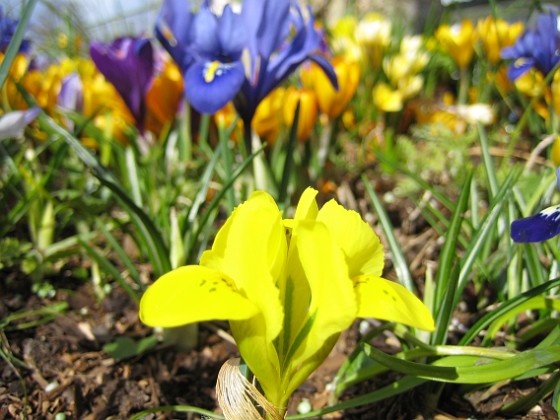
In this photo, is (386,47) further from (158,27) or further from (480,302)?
(480,302)

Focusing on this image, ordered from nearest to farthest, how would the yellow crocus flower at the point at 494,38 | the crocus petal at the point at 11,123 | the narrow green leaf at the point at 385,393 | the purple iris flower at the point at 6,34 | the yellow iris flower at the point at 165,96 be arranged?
the narrow green leaf at the point at 385,393 → the crocus petal at the point at 11,123 → the yellow iris flower at the point at 165,96 → the purple iris flower at the point at 6,34 → the yellow crocus flower at the point at 494,38

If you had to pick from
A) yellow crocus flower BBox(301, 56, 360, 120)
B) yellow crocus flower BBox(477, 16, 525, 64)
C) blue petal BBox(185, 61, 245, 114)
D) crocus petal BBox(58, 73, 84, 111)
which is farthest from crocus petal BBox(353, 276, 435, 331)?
yellow crocus flower BBox(477, 16, 525, 64)

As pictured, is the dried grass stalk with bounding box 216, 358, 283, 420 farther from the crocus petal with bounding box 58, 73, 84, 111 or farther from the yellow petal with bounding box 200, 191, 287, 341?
the crocus petal with bounding box 58, 73, 84, 111

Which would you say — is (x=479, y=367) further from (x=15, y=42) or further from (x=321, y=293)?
(x=15, y=42)

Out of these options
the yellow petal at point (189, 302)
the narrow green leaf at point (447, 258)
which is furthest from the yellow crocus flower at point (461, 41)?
the yellow petal at point (189, 302)

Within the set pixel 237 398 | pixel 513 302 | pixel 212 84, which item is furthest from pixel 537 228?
pixel 212 84

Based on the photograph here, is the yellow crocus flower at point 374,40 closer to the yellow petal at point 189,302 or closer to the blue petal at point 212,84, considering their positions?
the blue petal at point 212,84

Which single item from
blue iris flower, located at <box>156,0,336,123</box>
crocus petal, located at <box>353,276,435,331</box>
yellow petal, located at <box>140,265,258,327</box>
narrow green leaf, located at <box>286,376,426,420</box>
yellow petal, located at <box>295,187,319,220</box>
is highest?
blue iris flower, located at <box>156,0,336,123</box>

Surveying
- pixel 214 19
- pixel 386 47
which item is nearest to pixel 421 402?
pixel 214 19
